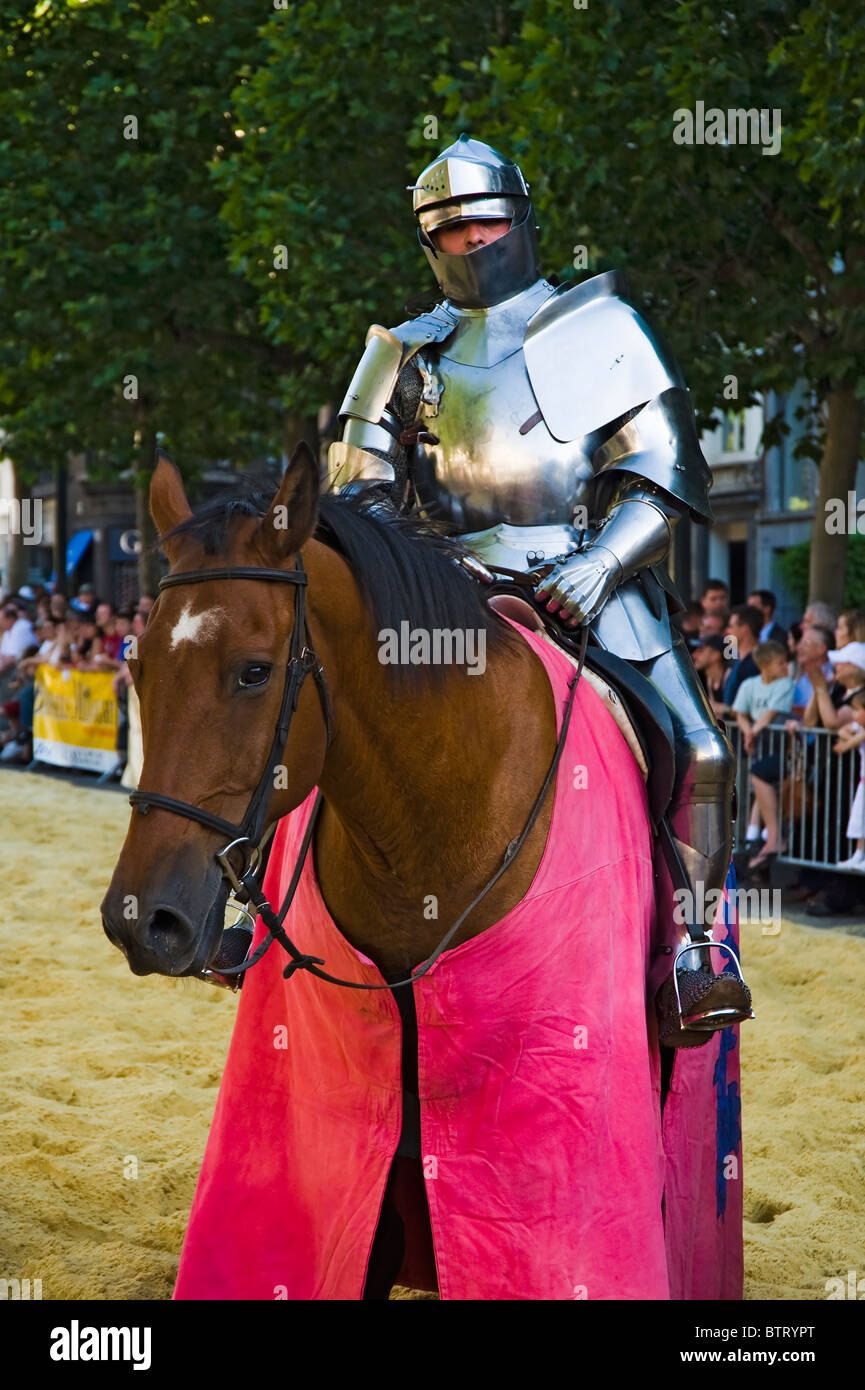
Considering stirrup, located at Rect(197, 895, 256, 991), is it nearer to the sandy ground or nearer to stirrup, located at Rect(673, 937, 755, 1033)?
stirrup, located at Rect(673, 937, 755, 1033)

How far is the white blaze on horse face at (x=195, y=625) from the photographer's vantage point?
2.60m

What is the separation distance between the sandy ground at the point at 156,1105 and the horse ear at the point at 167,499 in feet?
7.34

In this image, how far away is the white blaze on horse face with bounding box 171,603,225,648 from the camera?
2.60 metres

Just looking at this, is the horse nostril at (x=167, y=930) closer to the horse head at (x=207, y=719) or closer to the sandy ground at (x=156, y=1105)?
the horse head at (x=207, y=719)

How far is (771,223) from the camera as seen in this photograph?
12477 millimetres

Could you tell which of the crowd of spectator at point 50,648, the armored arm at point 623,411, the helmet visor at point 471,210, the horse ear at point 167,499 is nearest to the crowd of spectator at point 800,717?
the helmet visor at point 471,210

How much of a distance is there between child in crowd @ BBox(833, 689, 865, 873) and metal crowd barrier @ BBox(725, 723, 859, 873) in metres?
0.07

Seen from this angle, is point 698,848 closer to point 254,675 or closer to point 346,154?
point 254,675

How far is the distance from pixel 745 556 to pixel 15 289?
20.6 m

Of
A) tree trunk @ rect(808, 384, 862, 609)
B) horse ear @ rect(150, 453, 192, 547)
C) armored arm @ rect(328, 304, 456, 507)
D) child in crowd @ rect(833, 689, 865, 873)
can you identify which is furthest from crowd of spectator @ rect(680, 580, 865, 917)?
horse ear @ rect(150, 453, 192, 547)

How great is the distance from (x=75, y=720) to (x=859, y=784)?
9.50 metres

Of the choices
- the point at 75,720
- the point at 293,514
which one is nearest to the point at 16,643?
the point at 75,720
